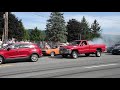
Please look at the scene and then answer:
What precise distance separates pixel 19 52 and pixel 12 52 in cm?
52

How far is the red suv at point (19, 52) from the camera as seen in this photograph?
18.3 m

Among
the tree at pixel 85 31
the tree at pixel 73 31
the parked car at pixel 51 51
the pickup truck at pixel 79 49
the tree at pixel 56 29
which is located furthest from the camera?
the tree at pixel 85 31

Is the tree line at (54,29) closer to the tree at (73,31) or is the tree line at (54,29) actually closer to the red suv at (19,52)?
the tree at (73,31)

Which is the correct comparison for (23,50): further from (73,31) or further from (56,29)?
(73,31)

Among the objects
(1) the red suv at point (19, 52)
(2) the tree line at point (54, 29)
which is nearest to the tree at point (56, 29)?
(2) the tree line at point (54, 29)

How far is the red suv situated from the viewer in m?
18.3

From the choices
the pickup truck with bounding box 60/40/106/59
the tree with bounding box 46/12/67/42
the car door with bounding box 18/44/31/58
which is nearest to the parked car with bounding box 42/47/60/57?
the pickup truck with bounding box 60/40/106/59

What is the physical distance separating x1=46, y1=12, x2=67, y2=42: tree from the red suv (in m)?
62.1

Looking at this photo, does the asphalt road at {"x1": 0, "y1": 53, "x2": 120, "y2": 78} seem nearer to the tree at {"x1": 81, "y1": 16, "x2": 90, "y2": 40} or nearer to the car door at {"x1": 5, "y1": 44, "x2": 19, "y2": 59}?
the car door at {"x1": 5, "y1": 44, "x2": 19, "y2": 59}

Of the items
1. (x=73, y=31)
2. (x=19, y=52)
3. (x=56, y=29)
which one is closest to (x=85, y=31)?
(x=73, y=31)
